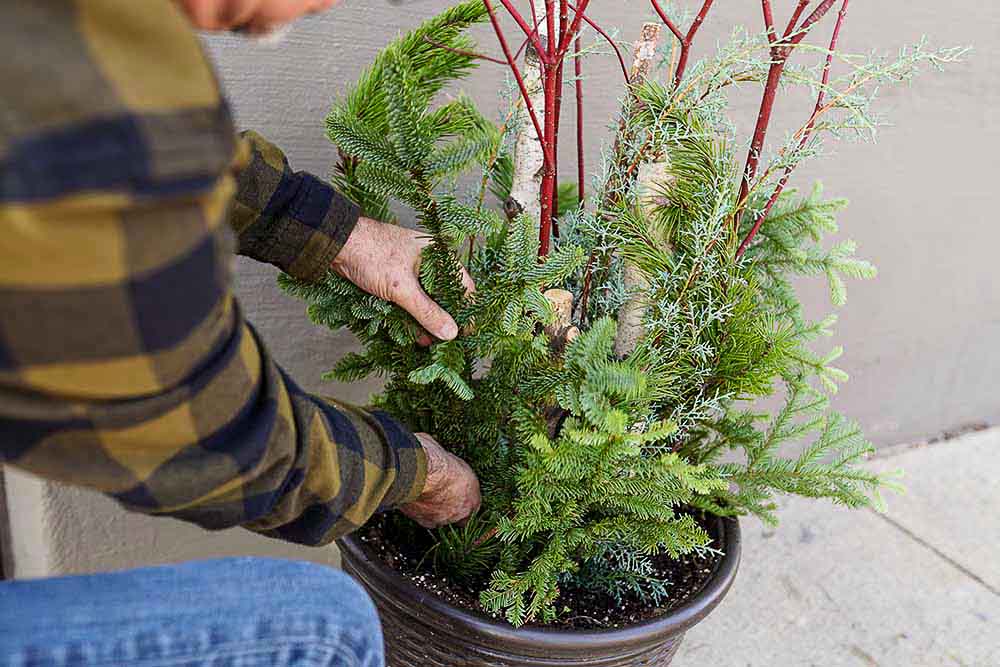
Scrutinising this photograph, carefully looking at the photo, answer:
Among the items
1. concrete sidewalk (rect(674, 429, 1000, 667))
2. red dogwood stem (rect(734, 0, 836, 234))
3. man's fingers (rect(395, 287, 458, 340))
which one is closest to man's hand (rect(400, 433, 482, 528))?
man's fingers (rect(395, 287, 458, 340))

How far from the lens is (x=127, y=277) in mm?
446

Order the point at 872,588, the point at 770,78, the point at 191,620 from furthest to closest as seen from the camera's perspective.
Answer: the point at 872,588 < the point at 770,78 < the point at 191,620

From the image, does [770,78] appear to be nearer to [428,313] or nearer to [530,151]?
[530,151]

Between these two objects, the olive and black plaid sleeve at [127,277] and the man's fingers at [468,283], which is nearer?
the olive and black plaid sleeve at [127,277]

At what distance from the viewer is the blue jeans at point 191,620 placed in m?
0.70

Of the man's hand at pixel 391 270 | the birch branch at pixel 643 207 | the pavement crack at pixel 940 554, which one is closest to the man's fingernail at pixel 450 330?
the man's hand at pixel 391 270

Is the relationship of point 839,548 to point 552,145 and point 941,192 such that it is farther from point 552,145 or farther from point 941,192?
point 552,145

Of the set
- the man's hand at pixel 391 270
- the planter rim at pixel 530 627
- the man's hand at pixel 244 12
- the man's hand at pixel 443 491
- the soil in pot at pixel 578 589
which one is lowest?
the soil in pot at pixel 578 589

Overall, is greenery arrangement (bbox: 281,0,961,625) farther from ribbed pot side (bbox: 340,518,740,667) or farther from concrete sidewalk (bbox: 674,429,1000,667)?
concrete sidewalk (bbox: 674,429,1000,667)

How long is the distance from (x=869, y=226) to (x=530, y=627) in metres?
1.49

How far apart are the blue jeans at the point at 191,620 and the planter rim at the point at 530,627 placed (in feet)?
0.81

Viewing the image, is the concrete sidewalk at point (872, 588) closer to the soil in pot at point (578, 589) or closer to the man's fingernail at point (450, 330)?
the soil in pot at point (578, 589)

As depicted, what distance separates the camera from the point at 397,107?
0.82 m

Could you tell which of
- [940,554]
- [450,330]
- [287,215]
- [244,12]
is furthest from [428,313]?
[940,554]
